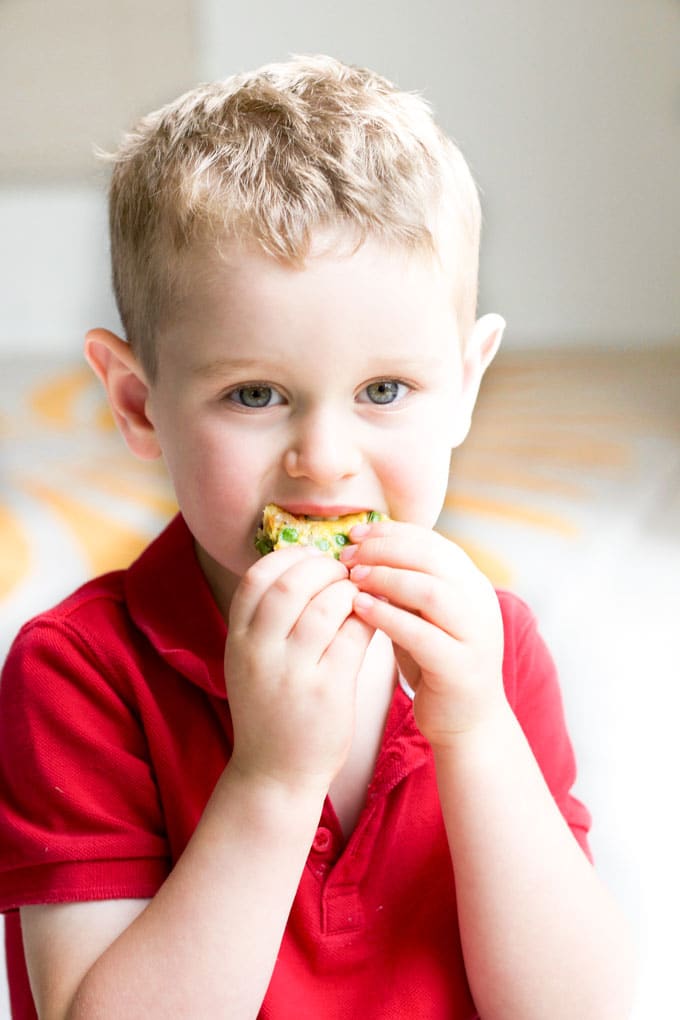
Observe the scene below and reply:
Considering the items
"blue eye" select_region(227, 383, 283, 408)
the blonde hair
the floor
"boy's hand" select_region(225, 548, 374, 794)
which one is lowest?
the floor

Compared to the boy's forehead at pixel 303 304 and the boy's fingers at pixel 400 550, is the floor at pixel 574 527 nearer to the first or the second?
the boy's fingers at pixel 400 550

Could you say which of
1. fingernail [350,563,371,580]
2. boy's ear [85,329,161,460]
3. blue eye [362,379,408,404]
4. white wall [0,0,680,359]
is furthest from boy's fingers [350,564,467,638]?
white wall [0,0,680,359]

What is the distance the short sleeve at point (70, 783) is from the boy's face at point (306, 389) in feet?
0.42

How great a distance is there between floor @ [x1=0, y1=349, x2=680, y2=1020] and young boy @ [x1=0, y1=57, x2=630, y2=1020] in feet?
0.95

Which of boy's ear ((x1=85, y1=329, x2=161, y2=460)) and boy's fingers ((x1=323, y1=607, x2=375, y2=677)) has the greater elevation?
boy's ear ((x1=85, y1=329, x2=161, y2=460))

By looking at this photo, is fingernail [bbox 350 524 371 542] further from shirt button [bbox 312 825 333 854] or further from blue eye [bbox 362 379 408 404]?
shirt button [bbox 312 825 333 854]

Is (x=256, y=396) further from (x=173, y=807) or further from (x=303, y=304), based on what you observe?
(x=173, y=807)

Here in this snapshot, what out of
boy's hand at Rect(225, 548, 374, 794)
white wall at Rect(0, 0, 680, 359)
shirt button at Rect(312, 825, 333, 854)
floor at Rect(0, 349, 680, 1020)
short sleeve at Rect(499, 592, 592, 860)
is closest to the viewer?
boy's hand at Rect(225, 548, 374, 794)

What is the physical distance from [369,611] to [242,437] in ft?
0.43

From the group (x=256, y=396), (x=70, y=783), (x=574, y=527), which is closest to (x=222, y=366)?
(x=256, y=396)

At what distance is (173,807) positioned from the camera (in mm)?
855

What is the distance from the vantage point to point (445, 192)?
820 mm

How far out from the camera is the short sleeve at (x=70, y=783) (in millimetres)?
813

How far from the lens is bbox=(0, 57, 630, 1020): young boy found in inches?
29.3
